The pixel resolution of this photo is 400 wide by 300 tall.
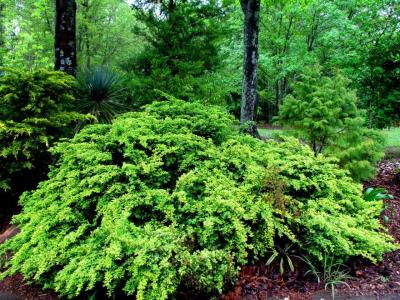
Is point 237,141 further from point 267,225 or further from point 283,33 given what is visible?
point 283,33

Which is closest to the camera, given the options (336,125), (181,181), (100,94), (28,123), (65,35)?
(181,181)

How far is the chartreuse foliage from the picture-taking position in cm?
242

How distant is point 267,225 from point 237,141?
3.95ft

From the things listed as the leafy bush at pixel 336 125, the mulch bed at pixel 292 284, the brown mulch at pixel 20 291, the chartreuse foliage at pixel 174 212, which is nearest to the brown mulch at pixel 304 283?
the mulch bed at pixel 292 284

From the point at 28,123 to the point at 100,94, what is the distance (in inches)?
87.8

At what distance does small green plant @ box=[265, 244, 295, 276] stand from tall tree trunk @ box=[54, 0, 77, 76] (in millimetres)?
4528

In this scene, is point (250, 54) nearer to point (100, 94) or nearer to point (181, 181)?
point (100, 94)

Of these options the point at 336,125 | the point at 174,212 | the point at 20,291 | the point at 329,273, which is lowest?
the point at 20,291

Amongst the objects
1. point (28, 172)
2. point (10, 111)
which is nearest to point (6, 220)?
point (28, 172)

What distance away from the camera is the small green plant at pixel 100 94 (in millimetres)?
5957

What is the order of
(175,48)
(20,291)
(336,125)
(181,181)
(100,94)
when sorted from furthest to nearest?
(175,48)
(100,94)
(336,125)
(181,181)
(20,291)

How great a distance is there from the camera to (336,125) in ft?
15.8

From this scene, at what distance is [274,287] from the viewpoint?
277 cm

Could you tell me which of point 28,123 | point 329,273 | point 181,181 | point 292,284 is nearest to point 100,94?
point 28,123
